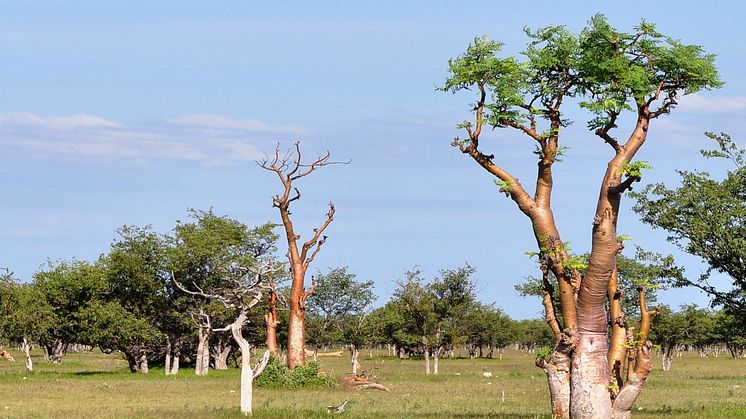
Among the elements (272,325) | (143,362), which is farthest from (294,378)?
(143,362)

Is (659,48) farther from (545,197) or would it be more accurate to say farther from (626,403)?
(626,403)

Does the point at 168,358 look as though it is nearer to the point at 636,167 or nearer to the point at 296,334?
the point at 296,334

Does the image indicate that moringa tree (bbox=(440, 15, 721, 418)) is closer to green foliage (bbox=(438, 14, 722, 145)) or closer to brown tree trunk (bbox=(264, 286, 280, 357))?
green foliage (bbox=(438, 14, 722, 145))

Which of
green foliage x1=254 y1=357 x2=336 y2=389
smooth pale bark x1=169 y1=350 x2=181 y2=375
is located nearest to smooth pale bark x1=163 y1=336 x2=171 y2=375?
smooth pale bark x1=169 y1=350 x2=181 y2=375

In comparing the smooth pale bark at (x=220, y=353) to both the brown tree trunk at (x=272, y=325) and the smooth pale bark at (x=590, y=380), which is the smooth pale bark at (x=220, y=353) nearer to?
the brown tree trunk at (x=272, y=325)

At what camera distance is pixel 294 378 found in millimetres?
53625

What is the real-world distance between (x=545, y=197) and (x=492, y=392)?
82.8 feet

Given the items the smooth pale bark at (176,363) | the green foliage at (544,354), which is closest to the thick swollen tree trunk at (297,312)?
the smooth pale bark at (176,363)

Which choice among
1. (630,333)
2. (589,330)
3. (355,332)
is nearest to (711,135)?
(630,333)

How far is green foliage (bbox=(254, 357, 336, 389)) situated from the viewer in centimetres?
5325

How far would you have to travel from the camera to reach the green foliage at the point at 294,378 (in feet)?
175

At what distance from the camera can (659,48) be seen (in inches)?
1067

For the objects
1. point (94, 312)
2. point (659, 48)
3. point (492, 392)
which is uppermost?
point (659, 48)

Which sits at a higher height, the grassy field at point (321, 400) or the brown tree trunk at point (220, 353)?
the brown tree trunk at point (220, 353)
